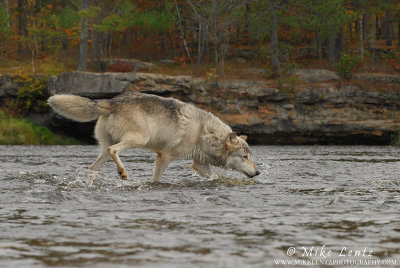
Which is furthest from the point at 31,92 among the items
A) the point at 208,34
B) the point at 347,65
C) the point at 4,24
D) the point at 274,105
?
the point at 347,65

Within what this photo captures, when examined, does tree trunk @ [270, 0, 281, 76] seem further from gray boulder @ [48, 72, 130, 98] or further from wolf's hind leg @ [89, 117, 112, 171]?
wolf's hind leg @ [89, 117, 112, 171]

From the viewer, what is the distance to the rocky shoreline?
30.0 metres

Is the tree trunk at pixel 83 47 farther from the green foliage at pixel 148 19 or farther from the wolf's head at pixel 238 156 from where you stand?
the wolf's head at pixel 238 156

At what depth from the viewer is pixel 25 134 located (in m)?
28.6

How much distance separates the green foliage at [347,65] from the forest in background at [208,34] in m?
0.06

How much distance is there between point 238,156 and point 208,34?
25.8 meters

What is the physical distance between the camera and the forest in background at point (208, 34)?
33.6m

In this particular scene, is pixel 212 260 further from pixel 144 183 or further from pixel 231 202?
pixel 144 183

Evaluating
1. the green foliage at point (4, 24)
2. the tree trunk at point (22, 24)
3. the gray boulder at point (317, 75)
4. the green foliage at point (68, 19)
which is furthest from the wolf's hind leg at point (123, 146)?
the tree trunk at point (22, 24)

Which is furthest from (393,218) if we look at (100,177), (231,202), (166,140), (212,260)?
(100,177)

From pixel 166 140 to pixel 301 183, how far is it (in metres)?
2.65

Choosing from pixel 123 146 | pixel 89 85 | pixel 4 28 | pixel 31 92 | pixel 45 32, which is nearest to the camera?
pixel 123 146

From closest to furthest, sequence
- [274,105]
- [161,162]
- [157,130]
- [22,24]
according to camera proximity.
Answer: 1. [157,130]
2. [161,162]
3. [274,105]
4. [22,24]

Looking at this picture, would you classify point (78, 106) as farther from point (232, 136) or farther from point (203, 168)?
point (232, 136)
